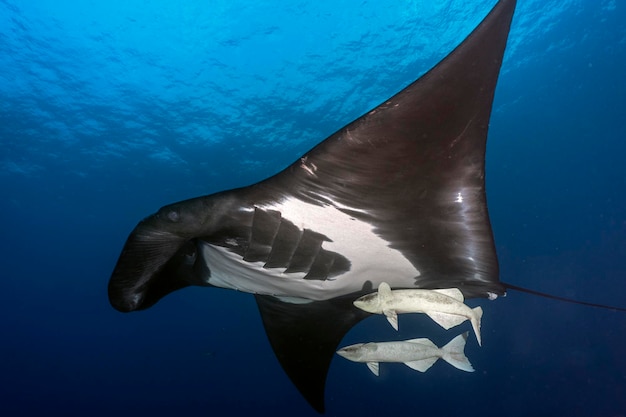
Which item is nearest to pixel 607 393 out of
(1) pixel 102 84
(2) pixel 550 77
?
(2) pixel 550 77

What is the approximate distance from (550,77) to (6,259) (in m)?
40.2

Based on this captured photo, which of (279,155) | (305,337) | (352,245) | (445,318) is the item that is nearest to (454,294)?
(445,318)

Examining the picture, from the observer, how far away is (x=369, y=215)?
7.13ft

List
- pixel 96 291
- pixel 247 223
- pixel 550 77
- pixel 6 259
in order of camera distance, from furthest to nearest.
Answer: pixel 96 291 < pixel 6 259 < pixel 550 77 < pixel 247 223

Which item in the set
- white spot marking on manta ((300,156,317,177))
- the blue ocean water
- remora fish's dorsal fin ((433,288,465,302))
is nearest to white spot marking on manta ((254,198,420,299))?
white spot marking on manta ((300,156,317,177))

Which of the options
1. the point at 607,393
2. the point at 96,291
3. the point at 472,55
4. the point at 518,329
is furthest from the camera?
the point at 96,291

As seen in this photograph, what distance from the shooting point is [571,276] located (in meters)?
26.7

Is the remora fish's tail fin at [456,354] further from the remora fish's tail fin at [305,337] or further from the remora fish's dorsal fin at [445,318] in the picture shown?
the remora fish's tail fin at [305,337]

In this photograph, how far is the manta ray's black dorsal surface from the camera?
163 cm

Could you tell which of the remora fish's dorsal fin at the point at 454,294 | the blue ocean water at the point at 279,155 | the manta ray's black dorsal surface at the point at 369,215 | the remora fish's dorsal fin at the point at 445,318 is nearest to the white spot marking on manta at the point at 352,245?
the manta ray's black dorsal surface at the point at 369,215

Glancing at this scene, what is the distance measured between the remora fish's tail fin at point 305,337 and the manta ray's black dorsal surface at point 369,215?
0.50 metres

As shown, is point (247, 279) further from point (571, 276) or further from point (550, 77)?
point (571, 276)

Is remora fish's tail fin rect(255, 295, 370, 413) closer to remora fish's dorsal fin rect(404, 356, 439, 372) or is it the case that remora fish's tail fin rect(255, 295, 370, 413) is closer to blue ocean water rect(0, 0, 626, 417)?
remora fish's dorsal fin rect(404, 356, 439, 372)

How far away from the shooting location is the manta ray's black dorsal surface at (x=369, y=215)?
1.63 m
